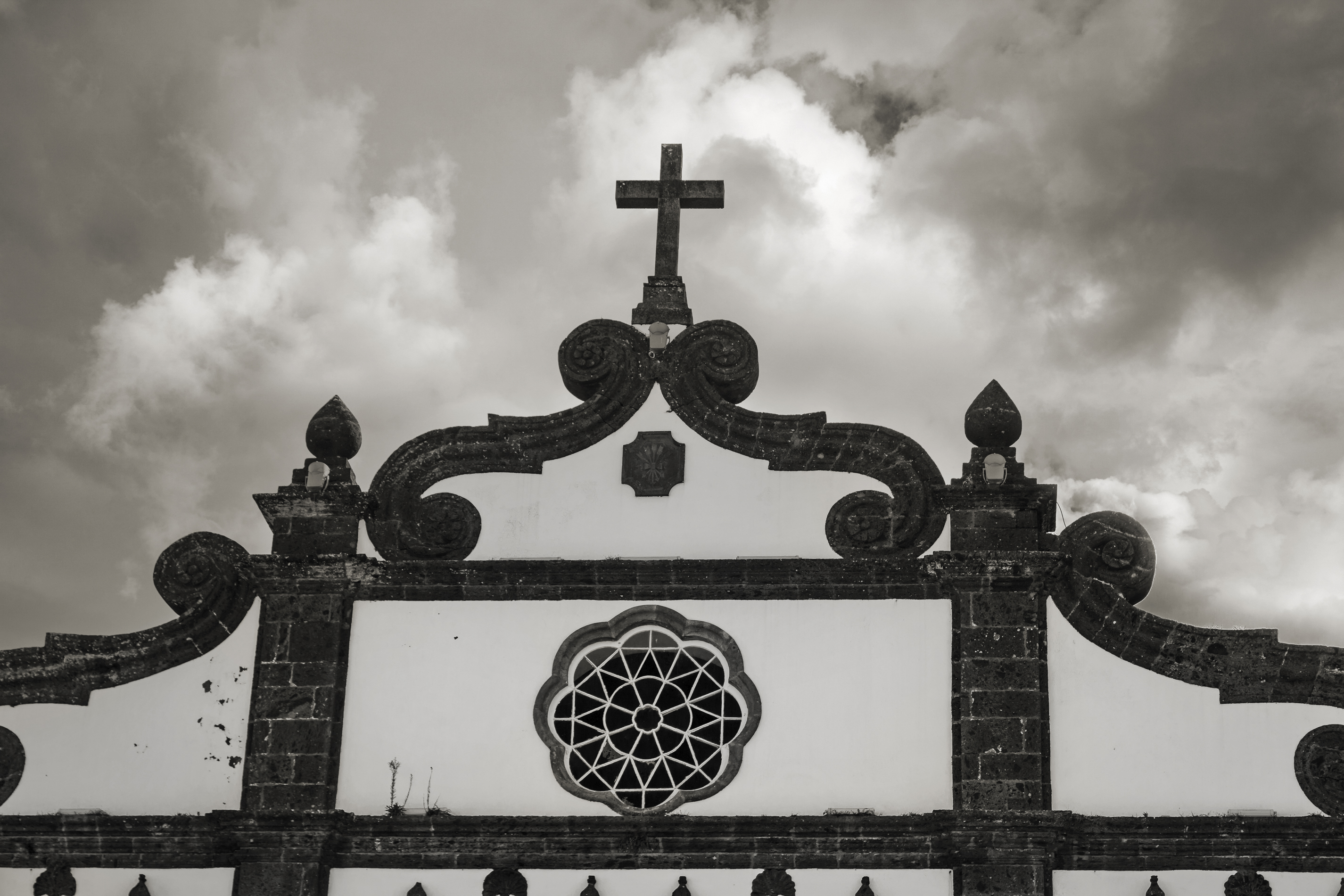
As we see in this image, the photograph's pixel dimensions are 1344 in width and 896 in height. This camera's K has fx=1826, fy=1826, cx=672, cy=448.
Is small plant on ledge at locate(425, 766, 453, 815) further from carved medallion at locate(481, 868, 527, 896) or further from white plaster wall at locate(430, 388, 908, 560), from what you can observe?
white plaster wall at locate(430, 388, 908, 560)

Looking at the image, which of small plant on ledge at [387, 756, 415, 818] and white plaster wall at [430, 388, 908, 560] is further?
white plaster wall at [430, 388, 908, 560]

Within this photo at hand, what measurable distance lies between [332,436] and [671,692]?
149 inches

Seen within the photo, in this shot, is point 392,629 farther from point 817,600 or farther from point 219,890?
point 817,600

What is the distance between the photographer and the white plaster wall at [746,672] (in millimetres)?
14680

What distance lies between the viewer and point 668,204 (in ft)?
57.8

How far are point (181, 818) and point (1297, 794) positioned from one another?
8986 mm

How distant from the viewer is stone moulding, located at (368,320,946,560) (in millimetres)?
15594

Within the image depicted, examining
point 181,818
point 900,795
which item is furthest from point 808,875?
point 181,818

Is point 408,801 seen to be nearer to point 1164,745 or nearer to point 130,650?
point 130,650

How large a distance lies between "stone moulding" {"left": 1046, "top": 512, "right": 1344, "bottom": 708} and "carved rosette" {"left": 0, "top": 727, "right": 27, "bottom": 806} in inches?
347

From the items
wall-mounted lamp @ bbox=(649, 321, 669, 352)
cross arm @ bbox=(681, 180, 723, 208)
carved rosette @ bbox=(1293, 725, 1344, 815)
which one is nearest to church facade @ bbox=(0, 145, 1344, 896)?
carved rosette @ bbox=(1293, 725, 1344, 815)

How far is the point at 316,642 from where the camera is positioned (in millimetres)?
15438

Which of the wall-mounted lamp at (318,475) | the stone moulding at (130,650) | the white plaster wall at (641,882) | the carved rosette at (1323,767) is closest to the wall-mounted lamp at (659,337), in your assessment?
the wall-mounted lamp at (318,475)

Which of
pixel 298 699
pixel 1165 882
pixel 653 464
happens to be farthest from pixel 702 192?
pixel 1165 882
